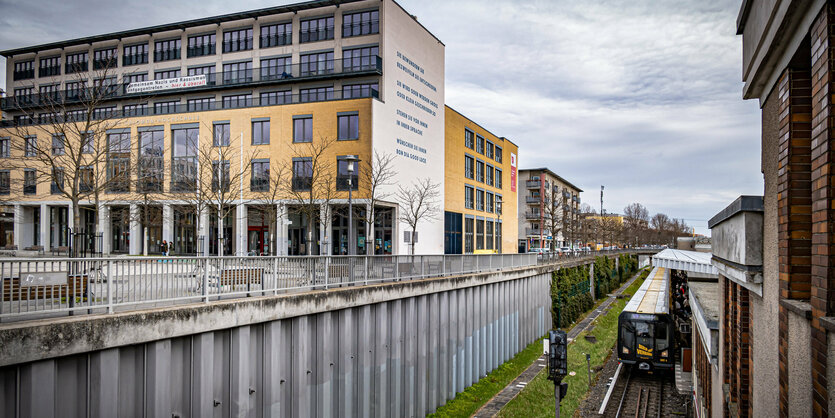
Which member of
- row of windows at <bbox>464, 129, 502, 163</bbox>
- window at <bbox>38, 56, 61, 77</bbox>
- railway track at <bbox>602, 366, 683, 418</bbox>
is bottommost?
railway track at <bbox>602, 366, 683, 418</bbox>

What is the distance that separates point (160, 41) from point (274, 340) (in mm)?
45537

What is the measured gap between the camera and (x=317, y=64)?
144 ft

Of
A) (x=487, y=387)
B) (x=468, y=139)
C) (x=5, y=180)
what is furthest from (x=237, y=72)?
(x=487, y=387)

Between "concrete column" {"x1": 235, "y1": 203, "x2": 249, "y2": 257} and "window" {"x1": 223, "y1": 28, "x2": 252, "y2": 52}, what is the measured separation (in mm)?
15119

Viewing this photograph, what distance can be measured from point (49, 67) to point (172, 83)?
16.3 metres

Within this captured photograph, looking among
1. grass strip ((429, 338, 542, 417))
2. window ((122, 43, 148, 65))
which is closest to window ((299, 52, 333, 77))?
window ((122, 43, 148, 65))

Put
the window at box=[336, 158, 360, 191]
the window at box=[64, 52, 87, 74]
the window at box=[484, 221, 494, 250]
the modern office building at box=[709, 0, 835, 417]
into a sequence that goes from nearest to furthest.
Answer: the modern office building at box=[709, 0, 835, 417], the window at box=[336, 158, 360, 191], the window at box=[64, 52, 87, 74], the window at box=[484, 221, 494, 250]

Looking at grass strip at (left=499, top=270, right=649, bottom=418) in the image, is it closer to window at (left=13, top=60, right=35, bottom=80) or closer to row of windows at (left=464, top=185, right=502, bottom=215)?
row of windows at (left=464, top=185, right=502, bottom=215)

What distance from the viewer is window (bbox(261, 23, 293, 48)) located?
148 ft

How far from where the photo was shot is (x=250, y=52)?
46.2m

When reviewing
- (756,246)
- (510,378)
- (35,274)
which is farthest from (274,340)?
(510,378)

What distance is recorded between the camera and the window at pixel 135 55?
49.5 m

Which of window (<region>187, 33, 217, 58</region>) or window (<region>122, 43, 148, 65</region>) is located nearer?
window (<region>187, 33, 217, 58</region>)

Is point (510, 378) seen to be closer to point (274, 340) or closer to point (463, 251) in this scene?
point (274, 340)
